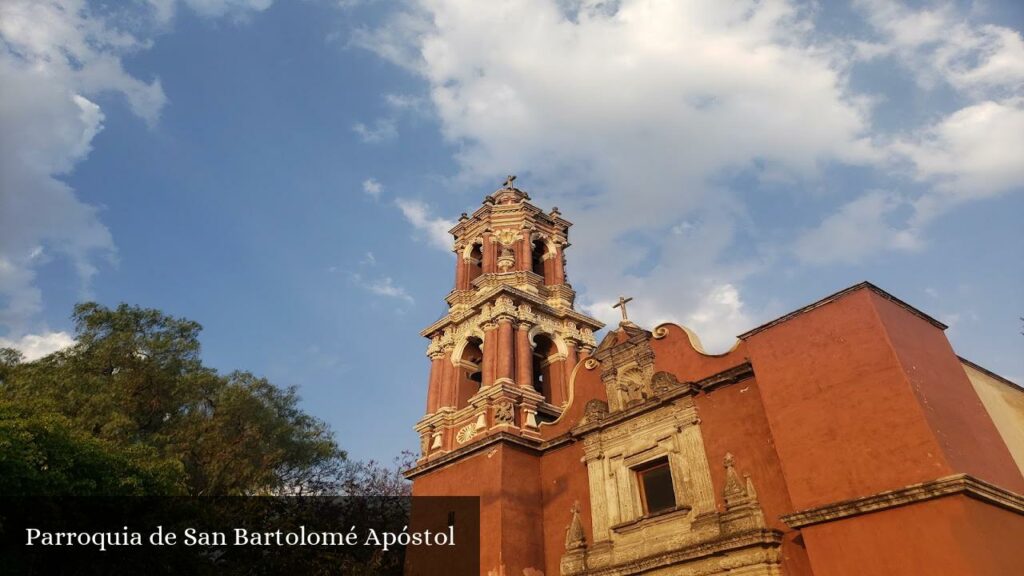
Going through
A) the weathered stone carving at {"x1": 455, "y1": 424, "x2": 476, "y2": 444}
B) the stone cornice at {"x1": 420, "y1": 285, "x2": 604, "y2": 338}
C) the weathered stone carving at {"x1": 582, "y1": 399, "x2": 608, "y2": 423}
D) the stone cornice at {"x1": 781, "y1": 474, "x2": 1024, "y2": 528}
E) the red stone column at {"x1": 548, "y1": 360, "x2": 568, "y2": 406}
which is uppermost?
the stone cornice at {"x1": 420, "y1": 285, "x2": 604, "y2": 338}

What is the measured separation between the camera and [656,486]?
12.9 m

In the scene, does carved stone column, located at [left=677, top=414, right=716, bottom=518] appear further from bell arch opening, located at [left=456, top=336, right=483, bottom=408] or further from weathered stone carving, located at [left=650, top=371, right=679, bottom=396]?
bell arch opening, located at [left=456, top=336, right=483, bottom=408]

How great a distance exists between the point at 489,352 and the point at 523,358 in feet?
2.93

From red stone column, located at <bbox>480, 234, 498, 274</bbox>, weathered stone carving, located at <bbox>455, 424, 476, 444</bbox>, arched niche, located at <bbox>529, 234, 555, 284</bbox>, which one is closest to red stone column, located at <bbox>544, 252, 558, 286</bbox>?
arched niche, located at <bbox>529, 234, 555, 284</bbox>

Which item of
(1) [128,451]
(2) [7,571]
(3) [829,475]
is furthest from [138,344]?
(3) [829,475]

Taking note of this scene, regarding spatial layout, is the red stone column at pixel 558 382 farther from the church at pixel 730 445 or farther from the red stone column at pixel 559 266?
the red stone column at pixel 559 266

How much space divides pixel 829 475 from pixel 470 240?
13.8 meters

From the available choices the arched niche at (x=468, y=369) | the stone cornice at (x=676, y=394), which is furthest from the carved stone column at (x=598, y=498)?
the arched niche at (x=468, y=369)

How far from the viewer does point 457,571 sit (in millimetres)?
13758

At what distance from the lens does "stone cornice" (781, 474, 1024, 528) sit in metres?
8.02

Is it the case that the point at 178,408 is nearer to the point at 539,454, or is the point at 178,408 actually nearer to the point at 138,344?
the point at 138,344

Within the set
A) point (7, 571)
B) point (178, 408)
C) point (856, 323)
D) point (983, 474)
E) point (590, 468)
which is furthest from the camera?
point (178, 408)

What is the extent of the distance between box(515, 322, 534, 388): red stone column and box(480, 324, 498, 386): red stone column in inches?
23.3
